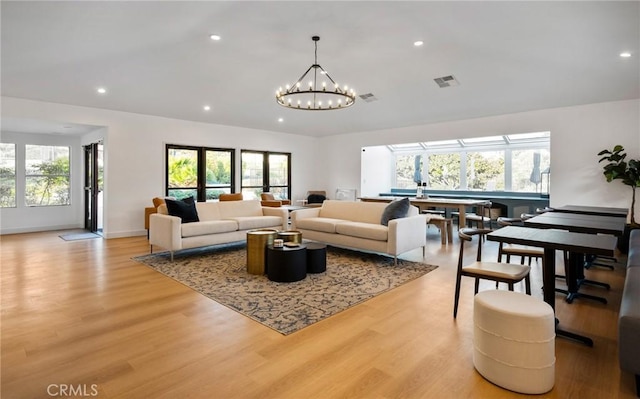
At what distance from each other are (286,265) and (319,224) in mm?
1853

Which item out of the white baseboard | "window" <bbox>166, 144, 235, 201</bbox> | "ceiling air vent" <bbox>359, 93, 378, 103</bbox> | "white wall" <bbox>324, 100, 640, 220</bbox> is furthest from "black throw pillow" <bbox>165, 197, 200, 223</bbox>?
→ "white wall" <bbox>324, 100, 640, 220</bbox>

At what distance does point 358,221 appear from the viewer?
223 inches

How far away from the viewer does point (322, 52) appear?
516 cm

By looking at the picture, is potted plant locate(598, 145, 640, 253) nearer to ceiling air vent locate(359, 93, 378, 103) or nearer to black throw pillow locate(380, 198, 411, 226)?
black throw pillow locate(380, 198, 411, 226)

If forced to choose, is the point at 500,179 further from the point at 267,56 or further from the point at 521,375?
the point at 521,375

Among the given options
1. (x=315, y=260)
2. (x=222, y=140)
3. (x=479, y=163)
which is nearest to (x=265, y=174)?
(x=222, y=140)

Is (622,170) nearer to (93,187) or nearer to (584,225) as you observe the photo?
(584,225)

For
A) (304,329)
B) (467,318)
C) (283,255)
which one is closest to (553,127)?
(467,318)

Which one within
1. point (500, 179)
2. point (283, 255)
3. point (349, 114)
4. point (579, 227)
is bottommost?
point (283, 255)

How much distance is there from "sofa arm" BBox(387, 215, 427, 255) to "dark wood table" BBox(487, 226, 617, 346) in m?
1.82

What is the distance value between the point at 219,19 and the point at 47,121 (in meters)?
4.42

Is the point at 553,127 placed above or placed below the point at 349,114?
below

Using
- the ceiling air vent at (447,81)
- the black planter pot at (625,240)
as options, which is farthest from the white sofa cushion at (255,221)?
the black planter pot at (625,240)

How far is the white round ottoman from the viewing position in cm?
190
